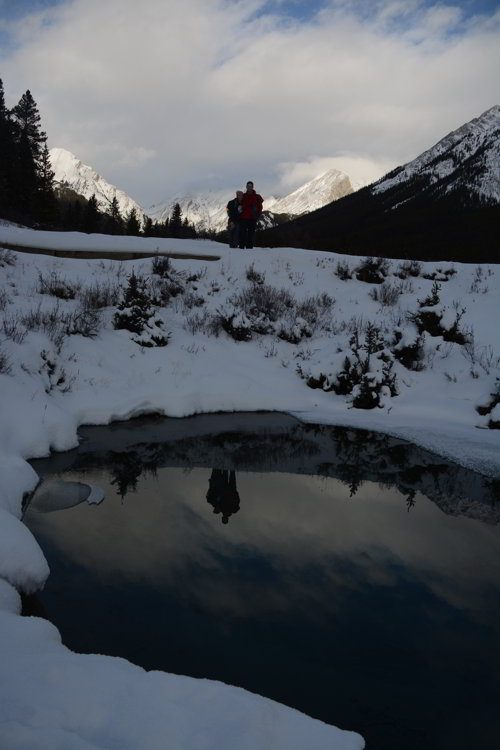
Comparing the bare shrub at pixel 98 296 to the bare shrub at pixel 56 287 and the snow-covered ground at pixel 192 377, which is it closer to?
the snow-covered ground at pixel 192 377

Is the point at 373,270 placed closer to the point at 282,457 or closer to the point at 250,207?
the point at 250,207

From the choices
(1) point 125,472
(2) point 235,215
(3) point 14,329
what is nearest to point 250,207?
(2) point 235,215

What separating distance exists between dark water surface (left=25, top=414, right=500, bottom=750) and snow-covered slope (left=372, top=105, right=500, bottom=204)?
83.4 m

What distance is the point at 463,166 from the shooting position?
9381cm

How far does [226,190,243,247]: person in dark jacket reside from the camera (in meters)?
13.1

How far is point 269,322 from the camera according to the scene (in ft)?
35.5

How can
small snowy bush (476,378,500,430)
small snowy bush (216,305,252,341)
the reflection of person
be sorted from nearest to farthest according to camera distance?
the reflection of person
small snowy bush (476,378,500,430)
small snowy bush (216,305,252,341)

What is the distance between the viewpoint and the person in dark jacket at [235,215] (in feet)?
43.1

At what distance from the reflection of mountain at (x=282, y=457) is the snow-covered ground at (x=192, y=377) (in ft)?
1.12

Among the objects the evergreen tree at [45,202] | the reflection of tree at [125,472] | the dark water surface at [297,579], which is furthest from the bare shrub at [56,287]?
the evergreen tree at [45,202]

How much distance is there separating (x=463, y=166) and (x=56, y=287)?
335 ft

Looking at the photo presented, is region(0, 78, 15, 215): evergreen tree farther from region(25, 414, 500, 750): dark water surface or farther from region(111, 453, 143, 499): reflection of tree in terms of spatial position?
region(25, 414, 500, 750): dark water surface

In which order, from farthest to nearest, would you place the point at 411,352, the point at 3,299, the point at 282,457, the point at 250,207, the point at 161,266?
the point at 250,207 < the point at 161,266 < the point at 411,352 < the point at 3,299 < the point at 282,457

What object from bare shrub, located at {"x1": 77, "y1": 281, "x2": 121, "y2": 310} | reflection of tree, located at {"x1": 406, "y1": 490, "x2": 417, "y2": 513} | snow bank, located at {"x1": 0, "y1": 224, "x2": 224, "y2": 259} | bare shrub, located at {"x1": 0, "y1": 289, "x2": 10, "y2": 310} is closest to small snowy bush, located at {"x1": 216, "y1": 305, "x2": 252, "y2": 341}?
A: bare shrub, located at {"x1": 77, "y1": 281, "x2": 121, "y2": 310}
